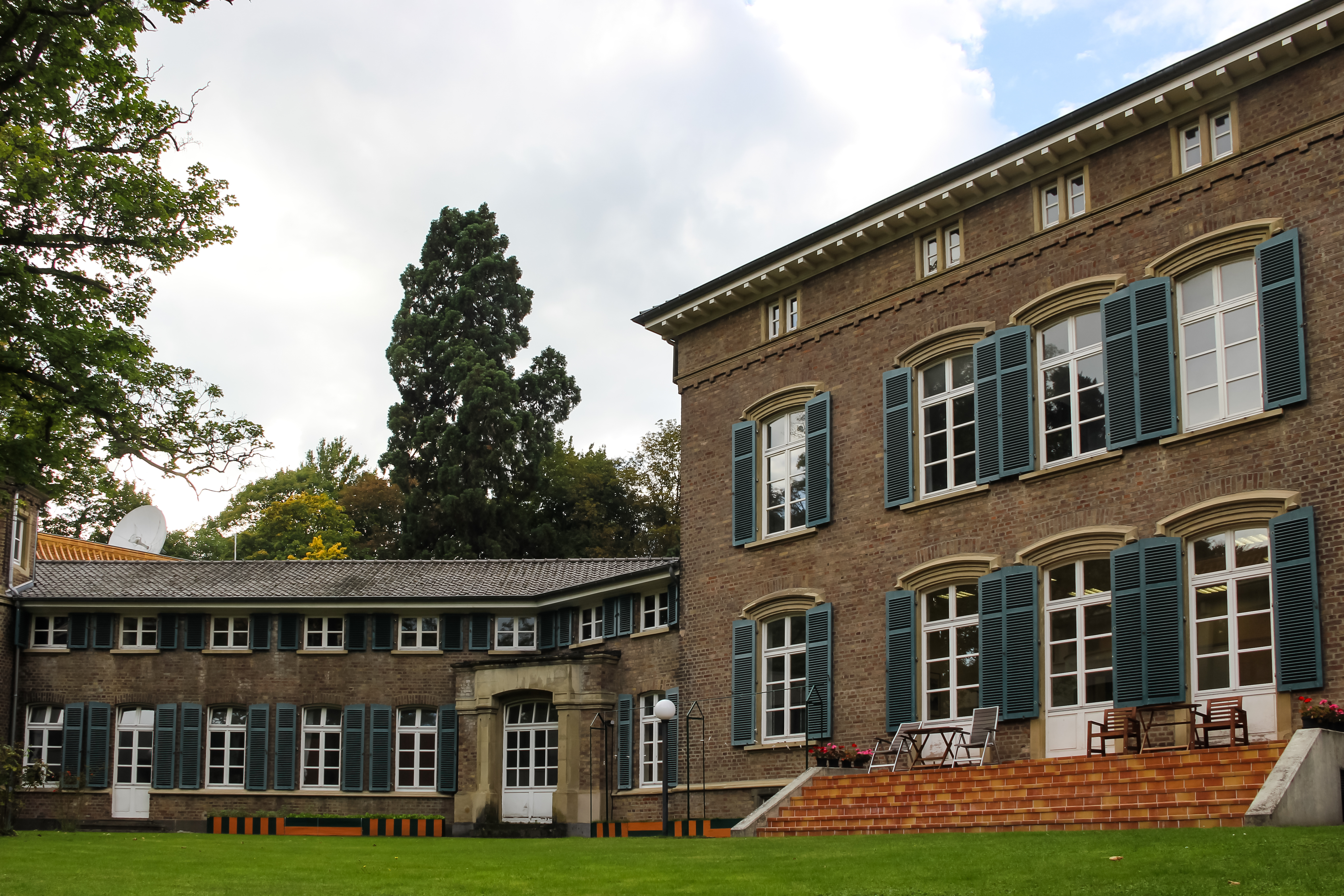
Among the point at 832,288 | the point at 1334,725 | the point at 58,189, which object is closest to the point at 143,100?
the point at 58,189

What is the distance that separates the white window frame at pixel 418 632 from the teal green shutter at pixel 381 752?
1.55 m

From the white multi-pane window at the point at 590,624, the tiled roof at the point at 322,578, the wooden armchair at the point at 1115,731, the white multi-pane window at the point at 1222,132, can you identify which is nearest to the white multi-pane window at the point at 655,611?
the white multi-pane window at the point at 590,624

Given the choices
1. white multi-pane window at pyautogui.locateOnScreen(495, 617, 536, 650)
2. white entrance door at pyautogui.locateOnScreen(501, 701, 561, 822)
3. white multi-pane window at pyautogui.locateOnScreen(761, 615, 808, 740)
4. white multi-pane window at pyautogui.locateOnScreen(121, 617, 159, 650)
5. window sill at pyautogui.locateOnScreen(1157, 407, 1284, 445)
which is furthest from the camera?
white multi-pane window at pyautogui.locateOnScreen(121, 617, 159, 650)

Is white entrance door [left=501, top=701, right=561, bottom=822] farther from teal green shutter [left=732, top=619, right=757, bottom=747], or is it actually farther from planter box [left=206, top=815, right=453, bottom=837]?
teal green shutter [left=732, top=619, right=757, bottom=747]

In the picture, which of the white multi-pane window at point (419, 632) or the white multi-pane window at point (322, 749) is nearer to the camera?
the white multi-pane window at point (322, 749)

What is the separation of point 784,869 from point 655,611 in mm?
16077

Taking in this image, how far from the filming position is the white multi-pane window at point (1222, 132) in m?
17.8

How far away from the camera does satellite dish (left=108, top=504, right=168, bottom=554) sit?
45188 mm

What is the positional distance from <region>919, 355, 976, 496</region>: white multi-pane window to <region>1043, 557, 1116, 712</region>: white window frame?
7.67ft

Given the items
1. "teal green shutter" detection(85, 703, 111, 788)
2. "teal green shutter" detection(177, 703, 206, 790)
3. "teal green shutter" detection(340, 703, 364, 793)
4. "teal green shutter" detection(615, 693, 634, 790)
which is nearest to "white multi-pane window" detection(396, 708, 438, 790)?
"teal green shutter" detection(340, 703, 364, 793)

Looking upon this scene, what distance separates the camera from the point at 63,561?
36.3 metres

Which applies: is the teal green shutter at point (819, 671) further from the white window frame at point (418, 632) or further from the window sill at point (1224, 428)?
the white window frame at point (418, 632)

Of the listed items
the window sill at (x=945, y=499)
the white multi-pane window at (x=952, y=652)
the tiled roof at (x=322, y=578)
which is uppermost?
the window sill at (x=945, y=499)

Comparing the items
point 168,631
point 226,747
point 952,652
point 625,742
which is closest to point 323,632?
point 226,747
